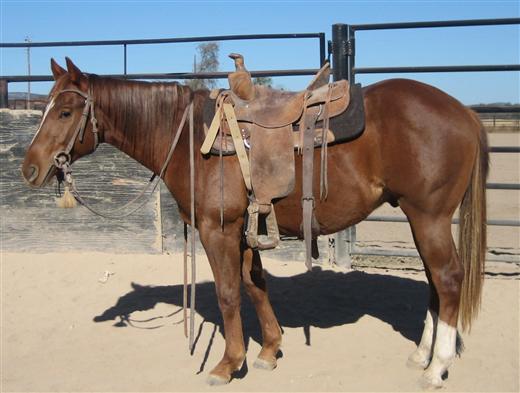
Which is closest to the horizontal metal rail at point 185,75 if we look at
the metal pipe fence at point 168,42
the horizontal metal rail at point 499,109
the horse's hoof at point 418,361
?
the metal pipe fence at point 168,42

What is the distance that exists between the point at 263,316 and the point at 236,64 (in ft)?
5.23

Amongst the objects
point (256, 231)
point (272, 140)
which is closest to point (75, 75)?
point (272, 140)

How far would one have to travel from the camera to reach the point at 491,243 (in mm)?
6559

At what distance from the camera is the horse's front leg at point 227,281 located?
3.38 meters

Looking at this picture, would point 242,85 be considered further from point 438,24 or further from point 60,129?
point 438,24

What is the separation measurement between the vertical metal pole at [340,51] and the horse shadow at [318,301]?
6.07 feet

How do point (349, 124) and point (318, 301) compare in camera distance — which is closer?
point (349, 124)

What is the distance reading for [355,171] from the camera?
3.33 meters

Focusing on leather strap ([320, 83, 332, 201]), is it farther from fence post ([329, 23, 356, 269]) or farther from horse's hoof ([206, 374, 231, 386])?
fence post ([329, 23, 356, 269])

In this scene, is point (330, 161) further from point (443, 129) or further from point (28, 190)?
point (28, 190)

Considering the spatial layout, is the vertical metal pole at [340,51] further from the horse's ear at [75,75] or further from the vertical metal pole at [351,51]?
the horse's ear at [75,75]

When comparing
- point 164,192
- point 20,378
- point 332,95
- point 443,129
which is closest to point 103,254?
point 164,192

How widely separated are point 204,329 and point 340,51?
8.94 ft

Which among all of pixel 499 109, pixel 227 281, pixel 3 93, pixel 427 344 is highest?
pixel 3 93
